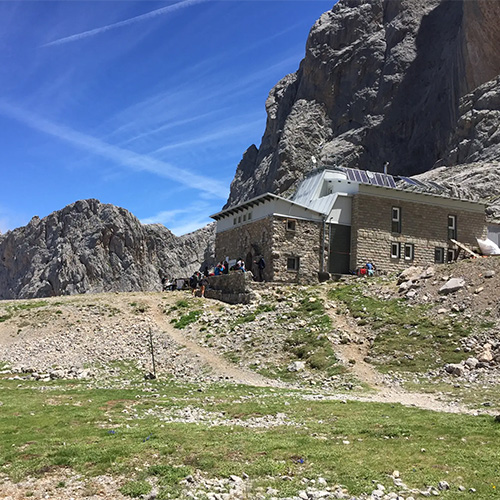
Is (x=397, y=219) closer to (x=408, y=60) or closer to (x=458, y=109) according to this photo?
(x=458, y=109)

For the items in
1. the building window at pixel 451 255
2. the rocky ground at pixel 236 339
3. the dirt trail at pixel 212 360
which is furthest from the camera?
the building window at pixel 451 255

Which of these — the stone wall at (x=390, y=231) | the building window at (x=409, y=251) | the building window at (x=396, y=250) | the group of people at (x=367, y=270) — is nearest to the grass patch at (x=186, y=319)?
the group of people at (x=367, y=270)

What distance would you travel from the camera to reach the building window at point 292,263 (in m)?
45.2

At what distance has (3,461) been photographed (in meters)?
12.1

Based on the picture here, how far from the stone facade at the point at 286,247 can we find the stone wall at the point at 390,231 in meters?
3.32

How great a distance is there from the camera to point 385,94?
5069 inches

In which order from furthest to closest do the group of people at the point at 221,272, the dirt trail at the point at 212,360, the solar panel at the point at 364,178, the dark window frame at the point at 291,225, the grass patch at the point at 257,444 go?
the solar panel at the point at 364,178
the dark window frame at the point at 291,225
the group of people at the point at 221,272
the dirt trail at the point at 212,360
the grass patch at the point at 257,444

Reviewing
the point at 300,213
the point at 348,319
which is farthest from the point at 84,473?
the point at 300,213

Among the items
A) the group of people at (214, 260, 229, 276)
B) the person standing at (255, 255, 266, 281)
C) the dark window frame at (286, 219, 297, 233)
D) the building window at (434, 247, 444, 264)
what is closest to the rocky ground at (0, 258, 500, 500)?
the person standing at (255, 255, 266, 281)

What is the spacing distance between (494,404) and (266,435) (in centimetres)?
887

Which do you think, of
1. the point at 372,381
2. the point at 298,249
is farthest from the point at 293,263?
the point at 372,381

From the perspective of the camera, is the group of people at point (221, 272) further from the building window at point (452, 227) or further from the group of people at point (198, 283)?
the building window at point (452, 227)

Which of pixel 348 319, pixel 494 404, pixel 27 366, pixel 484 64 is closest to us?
pixel 494 404

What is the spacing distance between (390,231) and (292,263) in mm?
9648
